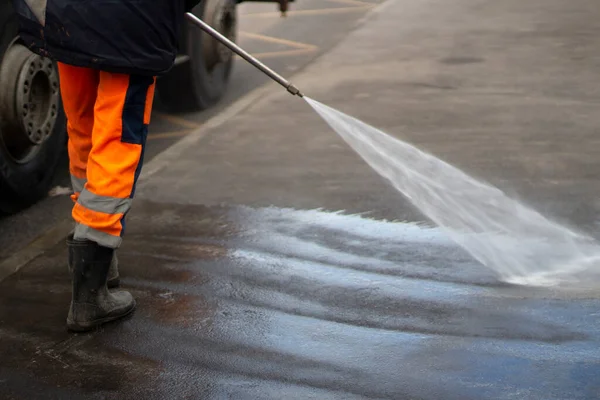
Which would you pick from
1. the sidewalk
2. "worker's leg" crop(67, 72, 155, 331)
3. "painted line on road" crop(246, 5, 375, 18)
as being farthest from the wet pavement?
"painted line on road" crop(246, 5, 375, 18)

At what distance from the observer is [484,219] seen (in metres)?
4.33

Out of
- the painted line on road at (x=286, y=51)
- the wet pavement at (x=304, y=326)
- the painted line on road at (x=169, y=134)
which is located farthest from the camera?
the painted line on road at (x=286, y=51)

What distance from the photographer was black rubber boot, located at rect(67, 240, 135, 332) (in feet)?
10.8

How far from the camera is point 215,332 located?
3.35 meters

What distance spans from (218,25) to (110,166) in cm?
401

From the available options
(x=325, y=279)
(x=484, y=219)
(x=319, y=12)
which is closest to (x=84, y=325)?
(x=325, y=279)

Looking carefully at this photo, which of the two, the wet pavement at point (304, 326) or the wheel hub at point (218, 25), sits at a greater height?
the wheel hub at point (218, 25)

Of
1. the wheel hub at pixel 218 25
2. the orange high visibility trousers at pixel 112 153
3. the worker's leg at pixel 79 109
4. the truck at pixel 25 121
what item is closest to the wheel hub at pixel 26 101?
the truck at pixel 25 121

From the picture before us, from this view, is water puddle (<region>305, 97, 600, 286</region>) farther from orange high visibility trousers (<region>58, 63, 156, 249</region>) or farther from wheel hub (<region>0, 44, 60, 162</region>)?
wheel hub (<region>0, 44, 60, 162</region>)

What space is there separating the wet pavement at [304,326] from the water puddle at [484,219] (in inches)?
5.4

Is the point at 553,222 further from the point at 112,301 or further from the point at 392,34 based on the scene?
the point at 392,34

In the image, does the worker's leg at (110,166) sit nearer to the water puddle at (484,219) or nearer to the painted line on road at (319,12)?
the water puddle at (484,219)

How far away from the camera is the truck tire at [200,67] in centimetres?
659

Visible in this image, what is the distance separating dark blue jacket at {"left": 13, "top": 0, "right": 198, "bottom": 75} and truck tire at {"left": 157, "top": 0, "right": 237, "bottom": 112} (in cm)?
324
